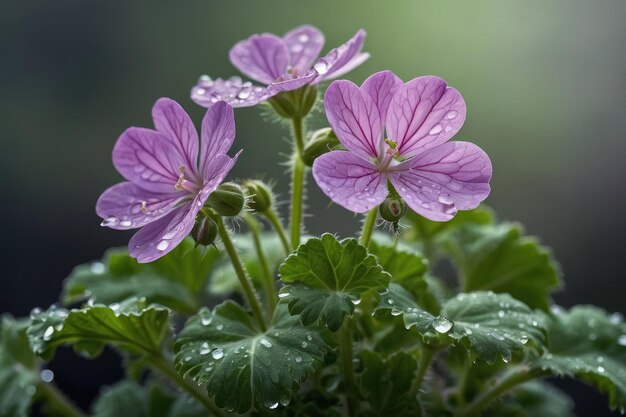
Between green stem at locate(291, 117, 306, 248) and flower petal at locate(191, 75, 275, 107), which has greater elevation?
flower petal at locate(191, 75, 275, 107)

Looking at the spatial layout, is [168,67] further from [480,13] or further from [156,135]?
[156,135]

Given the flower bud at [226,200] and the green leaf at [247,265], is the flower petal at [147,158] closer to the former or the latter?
the flower bud at [226,200]

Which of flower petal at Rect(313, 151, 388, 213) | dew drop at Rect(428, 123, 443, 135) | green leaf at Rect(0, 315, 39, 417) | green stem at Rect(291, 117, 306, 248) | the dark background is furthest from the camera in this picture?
the dark background

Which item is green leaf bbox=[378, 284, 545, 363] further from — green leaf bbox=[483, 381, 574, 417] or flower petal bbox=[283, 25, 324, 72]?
flower petal bbox=[283, 25, 324, 72]

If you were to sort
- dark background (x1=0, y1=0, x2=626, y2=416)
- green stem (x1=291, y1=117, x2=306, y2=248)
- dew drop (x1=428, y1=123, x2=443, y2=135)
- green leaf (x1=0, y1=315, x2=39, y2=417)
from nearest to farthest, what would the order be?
dew drop (x1=428, y1=123, x2=443, y2=135)
green stem (x1=291, y1=117, x2=306, y2=248)
green leaf (x1=0, y1=315, x2=39, y2=417)
dark background (x1=0, y1=0, x2=626, y2=416)

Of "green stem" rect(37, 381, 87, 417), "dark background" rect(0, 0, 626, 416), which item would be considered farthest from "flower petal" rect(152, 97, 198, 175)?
"dark background" rect(0, 0, 626, 416)

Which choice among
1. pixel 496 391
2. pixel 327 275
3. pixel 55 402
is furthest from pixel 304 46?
pixel 55 402

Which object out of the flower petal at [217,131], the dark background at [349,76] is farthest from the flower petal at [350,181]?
the dark background at [349,76]
